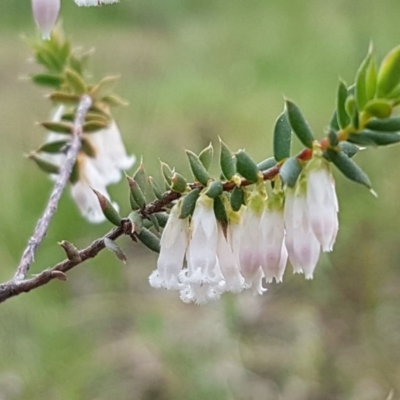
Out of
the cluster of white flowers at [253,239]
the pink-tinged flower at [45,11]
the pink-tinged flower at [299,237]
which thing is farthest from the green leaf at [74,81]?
the pink-tinged flower at [299,237]

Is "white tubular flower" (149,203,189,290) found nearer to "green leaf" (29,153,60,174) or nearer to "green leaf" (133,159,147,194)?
"green leaf" (133,159,147,194)

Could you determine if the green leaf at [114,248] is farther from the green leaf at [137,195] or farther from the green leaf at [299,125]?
the green leaf at [299,125]

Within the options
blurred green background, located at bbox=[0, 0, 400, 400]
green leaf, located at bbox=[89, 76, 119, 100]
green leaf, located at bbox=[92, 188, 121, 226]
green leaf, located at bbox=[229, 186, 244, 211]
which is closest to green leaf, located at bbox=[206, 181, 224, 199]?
green leaf, located at bbox=[229, 186, 244, 211]

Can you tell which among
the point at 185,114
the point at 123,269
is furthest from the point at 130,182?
the point at 185,114

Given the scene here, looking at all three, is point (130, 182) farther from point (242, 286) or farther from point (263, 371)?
point (263, 371)

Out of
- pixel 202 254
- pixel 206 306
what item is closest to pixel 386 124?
pixel 202 254
